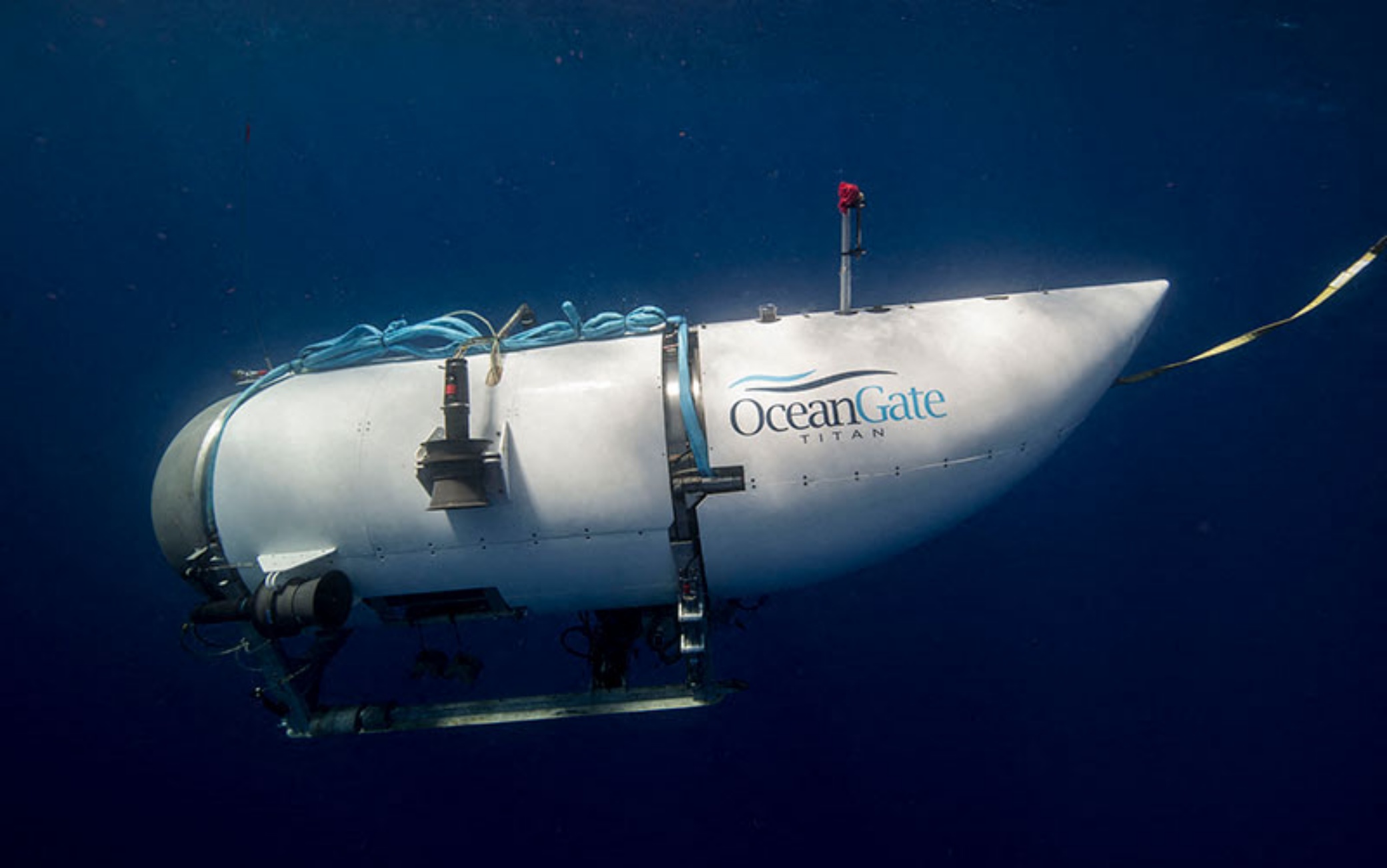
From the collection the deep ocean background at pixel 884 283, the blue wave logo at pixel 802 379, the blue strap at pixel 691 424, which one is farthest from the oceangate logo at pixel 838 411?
the deep ocean background at pixel 884 283

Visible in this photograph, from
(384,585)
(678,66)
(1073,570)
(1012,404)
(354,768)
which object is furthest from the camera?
(354,768)

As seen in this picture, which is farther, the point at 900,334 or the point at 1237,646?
the point at 1237,646

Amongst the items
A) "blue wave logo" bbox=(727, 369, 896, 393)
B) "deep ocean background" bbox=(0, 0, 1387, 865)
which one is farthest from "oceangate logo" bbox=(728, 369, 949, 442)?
"deep ocean background" bbox=(0, 0, 1387, 865)

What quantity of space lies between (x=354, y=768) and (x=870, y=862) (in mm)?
4633

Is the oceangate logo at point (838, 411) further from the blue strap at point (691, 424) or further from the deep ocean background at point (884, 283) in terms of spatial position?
the deep ocean background at point (884, 283)

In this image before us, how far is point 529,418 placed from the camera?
6.56 ft

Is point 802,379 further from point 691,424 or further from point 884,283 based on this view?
point 884,283

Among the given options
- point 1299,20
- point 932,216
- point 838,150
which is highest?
point 1299,20

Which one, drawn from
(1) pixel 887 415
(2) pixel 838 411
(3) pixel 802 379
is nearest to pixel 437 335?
(3) pixel 802 379

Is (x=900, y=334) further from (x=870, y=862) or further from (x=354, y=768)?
(x=354, y=768)

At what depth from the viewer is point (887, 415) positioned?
192cm

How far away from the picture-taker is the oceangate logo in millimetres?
1924

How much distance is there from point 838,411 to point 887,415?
182mm

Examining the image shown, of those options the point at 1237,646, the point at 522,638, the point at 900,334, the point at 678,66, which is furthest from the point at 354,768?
the point at 1237,646
